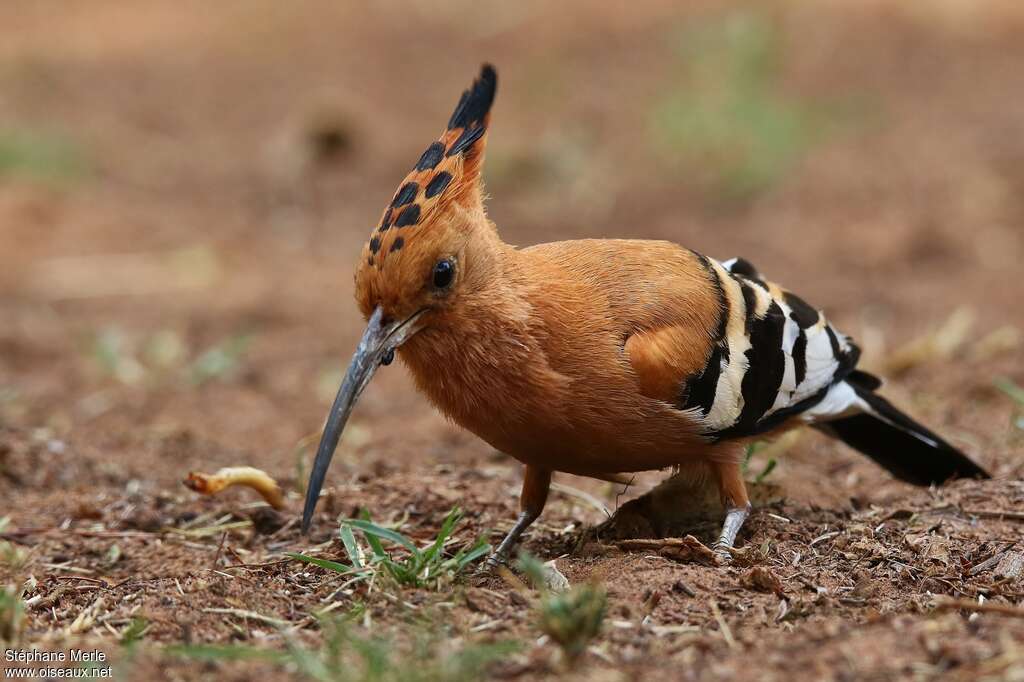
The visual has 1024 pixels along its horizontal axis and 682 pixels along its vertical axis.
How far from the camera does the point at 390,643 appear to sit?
275 cm

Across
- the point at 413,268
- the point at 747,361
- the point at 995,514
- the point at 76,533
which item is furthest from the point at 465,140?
the point at 995,514

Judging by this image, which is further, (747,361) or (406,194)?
(747,361)

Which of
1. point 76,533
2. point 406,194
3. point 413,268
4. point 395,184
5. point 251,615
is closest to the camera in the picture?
point 251,615

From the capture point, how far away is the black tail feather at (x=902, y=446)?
441 cm

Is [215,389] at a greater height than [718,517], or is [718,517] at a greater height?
[718,517]

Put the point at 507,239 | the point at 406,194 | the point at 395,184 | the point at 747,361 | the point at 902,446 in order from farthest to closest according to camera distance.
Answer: the point at 395,184, the point at 507,239, the point at 902,446, the point at 747,361, the point at 406,194

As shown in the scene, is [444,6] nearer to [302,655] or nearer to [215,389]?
[215,389]

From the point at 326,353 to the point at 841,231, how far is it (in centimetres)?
380

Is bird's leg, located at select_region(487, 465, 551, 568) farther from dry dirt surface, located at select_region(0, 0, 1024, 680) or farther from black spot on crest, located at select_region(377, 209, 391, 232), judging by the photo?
black spot on crest, located at select_region(377, 209, 391, 232)

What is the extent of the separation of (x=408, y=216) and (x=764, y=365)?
1.24 meters

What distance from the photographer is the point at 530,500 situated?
389 cm

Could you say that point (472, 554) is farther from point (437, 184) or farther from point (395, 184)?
point (395, 184)

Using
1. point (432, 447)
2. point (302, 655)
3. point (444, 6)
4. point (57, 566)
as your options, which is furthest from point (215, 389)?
point (444, 6)

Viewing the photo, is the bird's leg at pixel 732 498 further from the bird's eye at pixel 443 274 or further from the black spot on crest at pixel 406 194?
the black spot on crest at pixel 406 194
